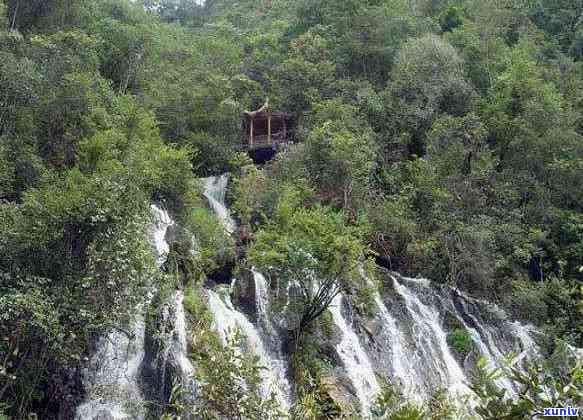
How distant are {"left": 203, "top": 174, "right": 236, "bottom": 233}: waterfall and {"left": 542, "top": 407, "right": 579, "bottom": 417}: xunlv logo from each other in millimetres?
15083

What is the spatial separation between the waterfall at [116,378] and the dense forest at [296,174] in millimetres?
267

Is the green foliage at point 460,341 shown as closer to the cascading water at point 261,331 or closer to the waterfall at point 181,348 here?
the cascading water at point 261,331

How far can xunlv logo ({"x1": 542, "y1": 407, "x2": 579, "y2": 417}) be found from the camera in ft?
10.3

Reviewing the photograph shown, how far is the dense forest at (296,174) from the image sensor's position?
32.4 feet

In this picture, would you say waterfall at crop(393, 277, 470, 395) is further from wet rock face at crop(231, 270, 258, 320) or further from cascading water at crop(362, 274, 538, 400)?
wet rock face at crop(231, 270, 258, 320)

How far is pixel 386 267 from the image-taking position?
19172mm

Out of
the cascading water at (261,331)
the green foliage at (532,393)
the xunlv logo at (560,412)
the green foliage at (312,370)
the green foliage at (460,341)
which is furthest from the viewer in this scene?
the green foliage at (460,341)

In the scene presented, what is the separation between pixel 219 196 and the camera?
68.4ft

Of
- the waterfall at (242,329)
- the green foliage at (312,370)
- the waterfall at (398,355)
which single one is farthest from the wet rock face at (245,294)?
the waterfall at (398,355)

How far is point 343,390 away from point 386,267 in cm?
662

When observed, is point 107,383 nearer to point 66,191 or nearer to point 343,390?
point 66,191

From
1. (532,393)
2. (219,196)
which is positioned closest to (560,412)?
(532,393)

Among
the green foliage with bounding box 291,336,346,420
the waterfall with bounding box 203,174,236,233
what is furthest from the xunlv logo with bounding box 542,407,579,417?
the waterfall with bounding box 203,174,236,233

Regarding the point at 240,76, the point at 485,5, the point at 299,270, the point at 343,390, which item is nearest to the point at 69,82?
the point at 299,270
